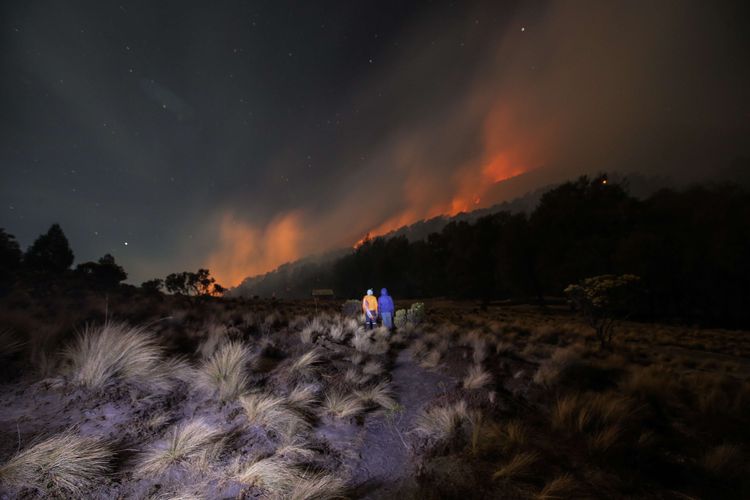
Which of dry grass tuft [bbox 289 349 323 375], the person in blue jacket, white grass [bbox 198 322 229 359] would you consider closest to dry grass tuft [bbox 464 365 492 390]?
dry grass tuft [bbox 289 349 323 375]

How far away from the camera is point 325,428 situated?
16.0 ft

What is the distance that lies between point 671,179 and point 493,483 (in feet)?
542

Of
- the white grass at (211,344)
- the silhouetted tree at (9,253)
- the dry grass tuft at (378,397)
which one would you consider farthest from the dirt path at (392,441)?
the silhouetted tree at (9,253)

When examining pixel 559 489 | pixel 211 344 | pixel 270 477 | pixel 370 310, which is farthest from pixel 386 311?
pixel 270 477

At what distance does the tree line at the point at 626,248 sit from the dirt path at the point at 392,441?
30.8m

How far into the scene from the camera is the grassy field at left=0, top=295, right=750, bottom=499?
3.46m

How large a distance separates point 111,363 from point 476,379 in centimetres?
683

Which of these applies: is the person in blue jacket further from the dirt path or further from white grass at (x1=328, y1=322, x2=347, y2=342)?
the dirt path

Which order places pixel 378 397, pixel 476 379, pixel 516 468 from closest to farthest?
1. pixel 516 468
2. pixel 378 397
3. pixel 476 379

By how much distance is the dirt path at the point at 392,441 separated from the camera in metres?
3.88

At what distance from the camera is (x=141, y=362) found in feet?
17.1

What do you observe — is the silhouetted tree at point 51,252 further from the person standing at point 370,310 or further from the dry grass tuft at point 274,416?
the dry grass tuft at point 274,416

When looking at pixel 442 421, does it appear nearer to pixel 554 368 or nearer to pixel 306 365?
pixel 306 365

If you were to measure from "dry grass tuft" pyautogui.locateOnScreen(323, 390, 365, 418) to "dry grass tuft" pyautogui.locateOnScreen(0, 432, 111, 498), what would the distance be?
9.76 feet
